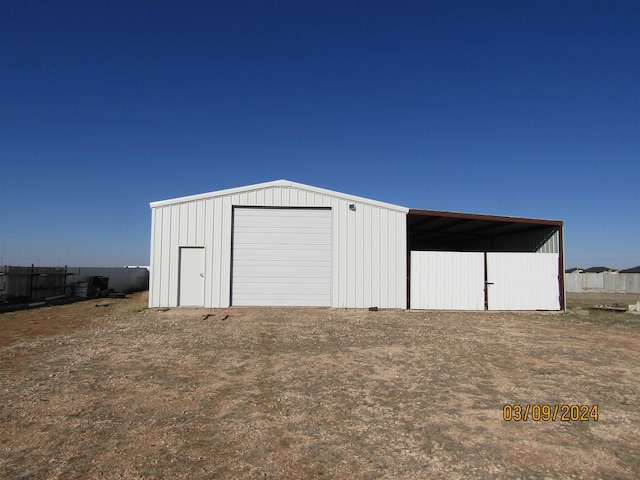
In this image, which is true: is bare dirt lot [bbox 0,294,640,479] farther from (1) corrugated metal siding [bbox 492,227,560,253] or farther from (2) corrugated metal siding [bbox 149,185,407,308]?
(1) corrugated metal siding [bbox 492,227,560,253]

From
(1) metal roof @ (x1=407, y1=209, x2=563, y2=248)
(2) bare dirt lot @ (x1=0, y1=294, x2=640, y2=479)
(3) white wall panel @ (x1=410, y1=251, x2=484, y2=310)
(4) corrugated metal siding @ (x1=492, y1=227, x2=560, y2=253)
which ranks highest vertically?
(1) metal roof @ (x1=407, y1=209, x2=563, y2=248)

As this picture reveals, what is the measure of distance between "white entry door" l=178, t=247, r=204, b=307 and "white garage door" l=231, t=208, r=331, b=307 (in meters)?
1.20

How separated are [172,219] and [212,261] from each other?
7.03 ft

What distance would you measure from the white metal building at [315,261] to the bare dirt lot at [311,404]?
5.12 metres

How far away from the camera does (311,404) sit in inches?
202

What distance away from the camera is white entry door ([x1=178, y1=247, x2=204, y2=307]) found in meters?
15.2

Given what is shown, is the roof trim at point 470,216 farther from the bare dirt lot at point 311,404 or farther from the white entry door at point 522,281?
the bare dirt lot at point 311,404

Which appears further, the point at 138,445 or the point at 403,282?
the point at 403,282

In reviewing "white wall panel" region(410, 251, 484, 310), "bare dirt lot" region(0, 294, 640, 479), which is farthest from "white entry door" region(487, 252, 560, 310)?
"bare dirt lot" region(0, 294, 640, 479)

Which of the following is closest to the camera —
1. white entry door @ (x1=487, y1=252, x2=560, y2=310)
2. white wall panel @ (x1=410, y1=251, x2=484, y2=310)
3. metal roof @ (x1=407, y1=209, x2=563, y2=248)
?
white wall panel @ (x1=410, y1=251, x2=484, y2=310)

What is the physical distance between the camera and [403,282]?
50.9 ft

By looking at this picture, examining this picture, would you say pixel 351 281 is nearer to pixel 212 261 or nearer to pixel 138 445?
pixel 212 261

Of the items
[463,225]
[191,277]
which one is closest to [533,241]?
[463,225]

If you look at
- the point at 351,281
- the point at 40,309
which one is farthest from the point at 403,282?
the point at 40,309
